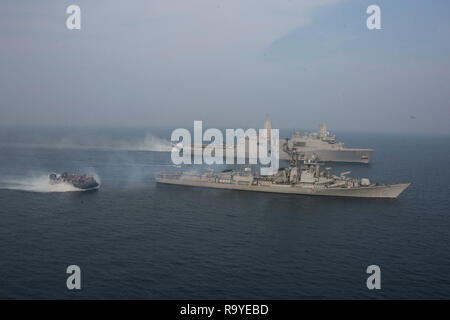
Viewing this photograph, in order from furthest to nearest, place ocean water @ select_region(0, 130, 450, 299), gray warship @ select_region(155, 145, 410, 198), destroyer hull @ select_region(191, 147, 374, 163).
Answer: destroyer hull @ select_region(191, 147, 374, 163) → gray warship @ select_region(155, 145, 410, 198) → ocean water @ select_region(0, 130, 450, 299)

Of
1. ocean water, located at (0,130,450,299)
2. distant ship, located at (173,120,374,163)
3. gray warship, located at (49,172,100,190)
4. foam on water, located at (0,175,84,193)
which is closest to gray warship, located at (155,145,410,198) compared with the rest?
ocean water, located at (0,130,450,299)

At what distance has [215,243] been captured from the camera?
35438mm

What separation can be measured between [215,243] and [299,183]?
96.4 feet

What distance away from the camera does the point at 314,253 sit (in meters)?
33.7

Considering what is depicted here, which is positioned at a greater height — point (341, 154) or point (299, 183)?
point (341, 154)

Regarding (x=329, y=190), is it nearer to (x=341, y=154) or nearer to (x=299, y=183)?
(x=299, y=183)

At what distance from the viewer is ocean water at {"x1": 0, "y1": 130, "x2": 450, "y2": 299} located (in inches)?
1059

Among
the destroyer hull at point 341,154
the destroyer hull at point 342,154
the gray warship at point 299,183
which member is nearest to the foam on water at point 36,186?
the gray warship at point 299,183

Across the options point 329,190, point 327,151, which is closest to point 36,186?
point 329,190

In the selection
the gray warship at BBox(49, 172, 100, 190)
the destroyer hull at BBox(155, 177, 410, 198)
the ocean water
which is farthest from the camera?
the gray warship at BBox(49, 172, 100, 190)

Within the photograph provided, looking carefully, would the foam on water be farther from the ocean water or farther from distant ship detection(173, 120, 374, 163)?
distant ship detection(173, 120, 374, 163)

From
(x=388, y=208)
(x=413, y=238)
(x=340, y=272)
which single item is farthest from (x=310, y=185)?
(x=340, y=272)

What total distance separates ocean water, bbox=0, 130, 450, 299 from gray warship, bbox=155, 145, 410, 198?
230 centimetres
